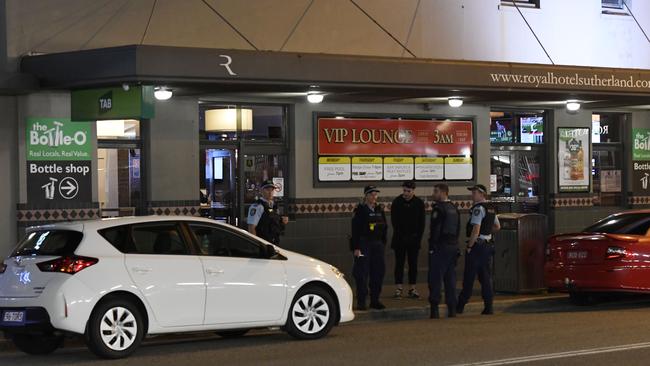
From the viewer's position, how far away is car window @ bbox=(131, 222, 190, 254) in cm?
1199

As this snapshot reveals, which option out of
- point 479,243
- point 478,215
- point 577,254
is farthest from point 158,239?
point 577,254

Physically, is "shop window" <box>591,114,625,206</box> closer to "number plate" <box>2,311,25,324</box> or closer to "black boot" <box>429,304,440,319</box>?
"black boot" <box>429,304,440,319</box>

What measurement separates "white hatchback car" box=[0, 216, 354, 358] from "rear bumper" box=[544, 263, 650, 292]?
14.4 feet

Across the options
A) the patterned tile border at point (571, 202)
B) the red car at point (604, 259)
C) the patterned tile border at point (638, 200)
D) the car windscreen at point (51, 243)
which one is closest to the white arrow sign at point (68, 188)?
the car windscreen at point (51, 243)

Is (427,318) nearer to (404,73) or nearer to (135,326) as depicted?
(404,73)

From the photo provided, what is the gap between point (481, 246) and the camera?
15.5 metres

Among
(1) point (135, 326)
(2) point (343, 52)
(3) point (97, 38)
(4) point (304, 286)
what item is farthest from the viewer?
(2) point (343, 52)

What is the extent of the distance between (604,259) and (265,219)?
16.0 ft

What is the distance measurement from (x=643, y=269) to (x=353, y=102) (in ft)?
20.9

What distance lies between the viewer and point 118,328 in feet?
37.9

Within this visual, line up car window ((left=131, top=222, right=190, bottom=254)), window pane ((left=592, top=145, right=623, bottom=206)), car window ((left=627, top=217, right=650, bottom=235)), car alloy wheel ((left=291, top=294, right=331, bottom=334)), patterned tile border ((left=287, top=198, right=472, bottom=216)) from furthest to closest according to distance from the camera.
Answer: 1. window pane ((left=592, top=145, right=623, bottom=206))
2. patterned tile border ((left=287, top=198, right=472, bottom=216))
3. car window ((left=627, top=217, right=650, bottom=235))
4. car alloy wheel ((left=291, top=294, right=331, bottom=334))
5. car window ((left=131, top=222, right=190, bottom=254))

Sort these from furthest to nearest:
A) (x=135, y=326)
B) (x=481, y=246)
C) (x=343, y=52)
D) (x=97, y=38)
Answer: (x=343, y=52)
(x=97, y=38)
(x=481, y=246)
(x=135, y=326)

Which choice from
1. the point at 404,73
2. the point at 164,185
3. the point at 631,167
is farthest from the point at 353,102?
the point at 631,167

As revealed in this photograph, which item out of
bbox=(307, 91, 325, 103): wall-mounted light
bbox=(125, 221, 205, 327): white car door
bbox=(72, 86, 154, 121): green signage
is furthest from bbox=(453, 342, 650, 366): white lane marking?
bbox=(307, 91, 325, 103): wall-mounted light
